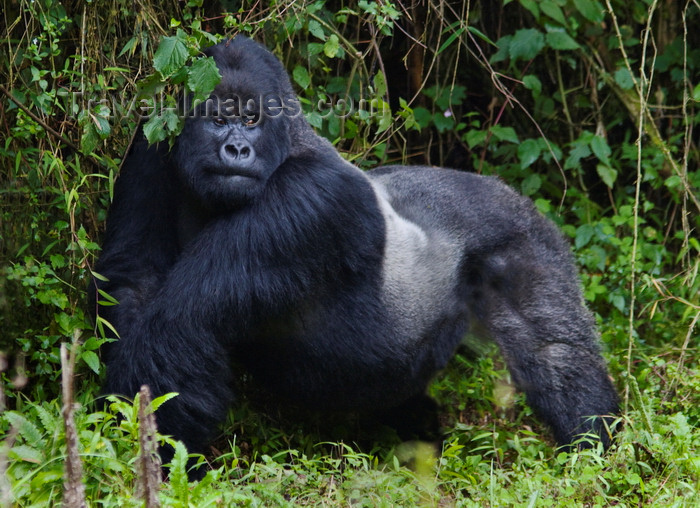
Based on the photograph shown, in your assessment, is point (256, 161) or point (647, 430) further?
point (647, 430)

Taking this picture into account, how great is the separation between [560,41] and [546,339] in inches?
79.2

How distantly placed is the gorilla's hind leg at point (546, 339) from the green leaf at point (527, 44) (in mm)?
1601

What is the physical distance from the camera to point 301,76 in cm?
432

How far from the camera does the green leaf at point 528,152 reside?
5062mm

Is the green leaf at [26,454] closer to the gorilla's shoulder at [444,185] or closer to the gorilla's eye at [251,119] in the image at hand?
the gorilla's eye at [251,119]

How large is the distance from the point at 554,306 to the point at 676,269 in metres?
1.81

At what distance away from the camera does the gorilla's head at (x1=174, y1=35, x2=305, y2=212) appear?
3152 millimetres

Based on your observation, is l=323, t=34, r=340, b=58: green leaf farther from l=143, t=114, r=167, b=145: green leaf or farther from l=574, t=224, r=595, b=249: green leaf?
l=574, t=224, r=595, b=249: green leaf

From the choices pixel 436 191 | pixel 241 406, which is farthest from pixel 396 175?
pixel 241 406

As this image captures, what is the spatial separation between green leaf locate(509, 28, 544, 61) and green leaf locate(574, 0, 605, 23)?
0.87ft

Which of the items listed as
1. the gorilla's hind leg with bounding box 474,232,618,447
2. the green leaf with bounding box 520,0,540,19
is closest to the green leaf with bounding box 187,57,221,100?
the gorilla's hind leg with bounding box 474,232,618,447

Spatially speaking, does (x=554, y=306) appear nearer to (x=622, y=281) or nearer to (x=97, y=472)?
(x=622, y=281)

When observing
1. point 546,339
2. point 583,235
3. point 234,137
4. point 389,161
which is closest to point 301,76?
point 389,161

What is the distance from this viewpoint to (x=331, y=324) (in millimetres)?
3516
